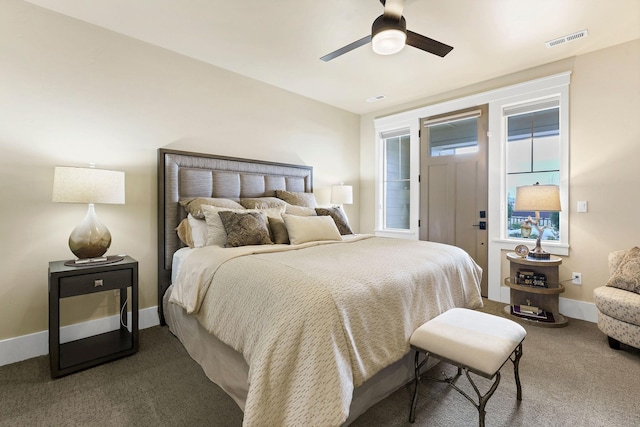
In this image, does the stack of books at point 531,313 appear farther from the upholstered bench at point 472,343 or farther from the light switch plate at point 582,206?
the upholstered bench at point 472,343

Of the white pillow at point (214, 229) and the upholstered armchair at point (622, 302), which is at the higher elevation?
the white pillow at point (214, 229)

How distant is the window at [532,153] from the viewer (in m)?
3.42

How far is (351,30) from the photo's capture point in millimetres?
2656

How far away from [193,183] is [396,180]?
316 cm

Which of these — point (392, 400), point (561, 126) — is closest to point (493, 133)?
point (561, 126)

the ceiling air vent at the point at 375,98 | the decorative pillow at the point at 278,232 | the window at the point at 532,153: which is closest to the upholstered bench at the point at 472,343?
the decorative pillow at the point at 278,232

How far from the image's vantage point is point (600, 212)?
304 cm

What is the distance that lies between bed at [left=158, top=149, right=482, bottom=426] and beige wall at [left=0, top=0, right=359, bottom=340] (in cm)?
24

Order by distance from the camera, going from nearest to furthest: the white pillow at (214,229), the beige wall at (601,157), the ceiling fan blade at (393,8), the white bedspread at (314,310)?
the white bedspread at (314,310), the ceiling fan blade at (393,8), the white pillow at (214,229), the beige wall at (601,157)

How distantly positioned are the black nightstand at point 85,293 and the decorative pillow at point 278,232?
1.15 metres

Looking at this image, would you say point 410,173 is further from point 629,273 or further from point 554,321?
point 629,273

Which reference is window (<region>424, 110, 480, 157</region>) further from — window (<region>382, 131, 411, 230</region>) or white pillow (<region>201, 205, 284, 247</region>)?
white pillow (<region>201, 205, 284, 247</region>)

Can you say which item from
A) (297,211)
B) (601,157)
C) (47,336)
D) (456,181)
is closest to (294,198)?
(297,211)

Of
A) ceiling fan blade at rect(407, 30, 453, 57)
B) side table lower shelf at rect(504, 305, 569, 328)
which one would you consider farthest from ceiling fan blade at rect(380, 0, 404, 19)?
side table lower shelf at rect(504, 305, 569, 328)
